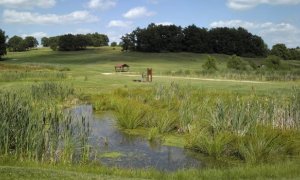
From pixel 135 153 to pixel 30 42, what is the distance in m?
140

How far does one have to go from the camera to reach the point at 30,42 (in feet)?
486

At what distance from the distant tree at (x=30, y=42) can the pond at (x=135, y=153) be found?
131976mm

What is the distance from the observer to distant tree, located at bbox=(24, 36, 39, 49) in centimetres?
14443

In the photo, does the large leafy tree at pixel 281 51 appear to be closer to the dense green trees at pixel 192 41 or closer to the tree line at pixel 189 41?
the tree line at pixel 189 41

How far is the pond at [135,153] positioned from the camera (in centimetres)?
1312

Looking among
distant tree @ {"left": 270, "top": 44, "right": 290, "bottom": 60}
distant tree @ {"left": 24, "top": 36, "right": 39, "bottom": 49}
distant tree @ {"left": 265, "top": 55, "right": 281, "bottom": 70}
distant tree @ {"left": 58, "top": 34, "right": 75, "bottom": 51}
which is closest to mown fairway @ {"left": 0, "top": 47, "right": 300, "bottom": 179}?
distant tree @ {"left": 265, "top": 55, "right": 281, "bottom": 70}

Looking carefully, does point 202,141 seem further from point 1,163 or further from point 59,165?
point 1,163

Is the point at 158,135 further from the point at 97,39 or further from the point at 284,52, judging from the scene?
the point at 97,39

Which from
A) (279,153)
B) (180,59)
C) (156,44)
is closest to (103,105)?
(279,153)

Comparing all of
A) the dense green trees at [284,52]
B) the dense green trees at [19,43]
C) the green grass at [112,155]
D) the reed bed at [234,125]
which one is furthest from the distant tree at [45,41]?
the green grass at [112,155]

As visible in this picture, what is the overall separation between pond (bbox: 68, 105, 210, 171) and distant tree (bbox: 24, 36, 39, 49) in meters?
132

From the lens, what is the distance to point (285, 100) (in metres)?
18.3

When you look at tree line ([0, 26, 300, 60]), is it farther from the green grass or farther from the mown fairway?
the green grass

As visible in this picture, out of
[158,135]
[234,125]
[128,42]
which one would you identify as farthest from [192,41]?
[234,125]
